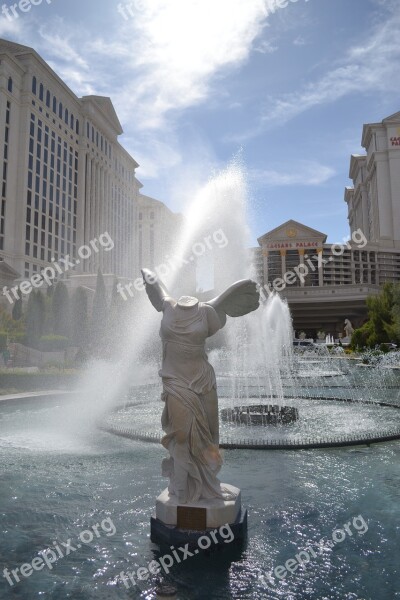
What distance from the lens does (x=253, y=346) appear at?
114ft

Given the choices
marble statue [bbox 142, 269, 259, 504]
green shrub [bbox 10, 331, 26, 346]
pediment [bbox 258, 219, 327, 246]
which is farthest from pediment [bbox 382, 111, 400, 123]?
marble statue [bbox 142, 269, 259, 504]

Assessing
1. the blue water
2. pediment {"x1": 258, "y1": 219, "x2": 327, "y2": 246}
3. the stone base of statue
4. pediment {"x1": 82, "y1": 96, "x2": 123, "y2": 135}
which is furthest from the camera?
pediment {"x1": 258, "y1": 219, "x2": 327, "y2": 246}

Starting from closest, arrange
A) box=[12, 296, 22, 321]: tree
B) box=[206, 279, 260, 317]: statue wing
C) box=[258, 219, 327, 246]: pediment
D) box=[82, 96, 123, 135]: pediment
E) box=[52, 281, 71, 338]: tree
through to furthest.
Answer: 1. box=[206, 279, 260, 317]: statue wing
2. box=[52, 281, 71, 338]: tree
3. box=[12, 296, 22, 321]: tree
4. box=[82, 96, 123, 135]: pediment
5. box=[258, 219, 327, 246]: pediment

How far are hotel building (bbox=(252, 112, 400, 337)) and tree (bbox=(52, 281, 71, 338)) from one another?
1716 inches

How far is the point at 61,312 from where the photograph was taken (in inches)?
1697

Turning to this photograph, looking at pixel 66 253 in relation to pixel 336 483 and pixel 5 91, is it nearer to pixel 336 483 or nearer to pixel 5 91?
pixel 5 91

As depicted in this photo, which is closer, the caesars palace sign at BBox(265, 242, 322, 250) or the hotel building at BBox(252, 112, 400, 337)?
the hotel building at BBox(252, 112, 400, 337)

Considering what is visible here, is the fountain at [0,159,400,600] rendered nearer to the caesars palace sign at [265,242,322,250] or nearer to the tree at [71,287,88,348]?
the tree at [71,287,88,348]

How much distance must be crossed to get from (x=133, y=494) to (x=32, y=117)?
223ft

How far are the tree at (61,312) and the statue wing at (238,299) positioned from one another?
123ft

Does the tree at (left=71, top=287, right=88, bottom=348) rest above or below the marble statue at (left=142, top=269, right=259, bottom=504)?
above

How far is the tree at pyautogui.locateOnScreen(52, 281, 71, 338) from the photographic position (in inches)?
1651

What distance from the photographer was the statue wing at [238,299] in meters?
5.52

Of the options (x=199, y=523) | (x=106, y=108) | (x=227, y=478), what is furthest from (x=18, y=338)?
(x=106, y=108)
